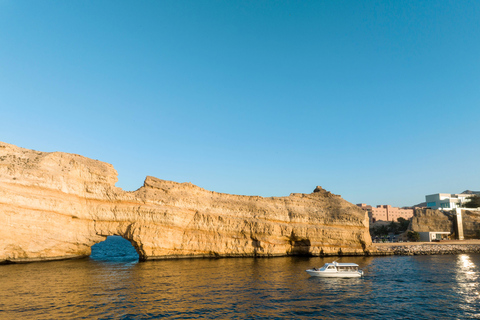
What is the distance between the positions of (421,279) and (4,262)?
55.5 m

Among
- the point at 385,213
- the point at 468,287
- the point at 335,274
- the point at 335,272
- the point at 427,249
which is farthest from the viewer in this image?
the point at 385,213

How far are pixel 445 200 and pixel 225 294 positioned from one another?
157 meters

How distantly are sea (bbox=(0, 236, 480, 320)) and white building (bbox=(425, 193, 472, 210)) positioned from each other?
12619 cm

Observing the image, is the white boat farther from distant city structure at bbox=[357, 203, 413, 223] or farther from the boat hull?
distant city structure at bbox=[357, 203, 413, 223]

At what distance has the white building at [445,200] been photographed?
469 ft

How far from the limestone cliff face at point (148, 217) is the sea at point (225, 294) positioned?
6.93 meters

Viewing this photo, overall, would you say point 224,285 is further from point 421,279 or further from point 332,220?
point 332,220

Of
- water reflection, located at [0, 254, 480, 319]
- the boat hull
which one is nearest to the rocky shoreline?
water reflection, located at [0, 254, 480, 319]

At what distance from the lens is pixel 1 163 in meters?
42.3

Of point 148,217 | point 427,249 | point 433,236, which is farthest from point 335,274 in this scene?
point 433,236

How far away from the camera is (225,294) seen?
26.5 metres

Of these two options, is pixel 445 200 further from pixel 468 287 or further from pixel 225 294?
pixel 225 294

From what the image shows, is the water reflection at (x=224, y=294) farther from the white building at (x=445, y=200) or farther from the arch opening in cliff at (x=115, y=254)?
the white building at (x=445, y=200)

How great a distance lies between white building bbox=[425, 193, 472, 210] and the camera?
469 ft
